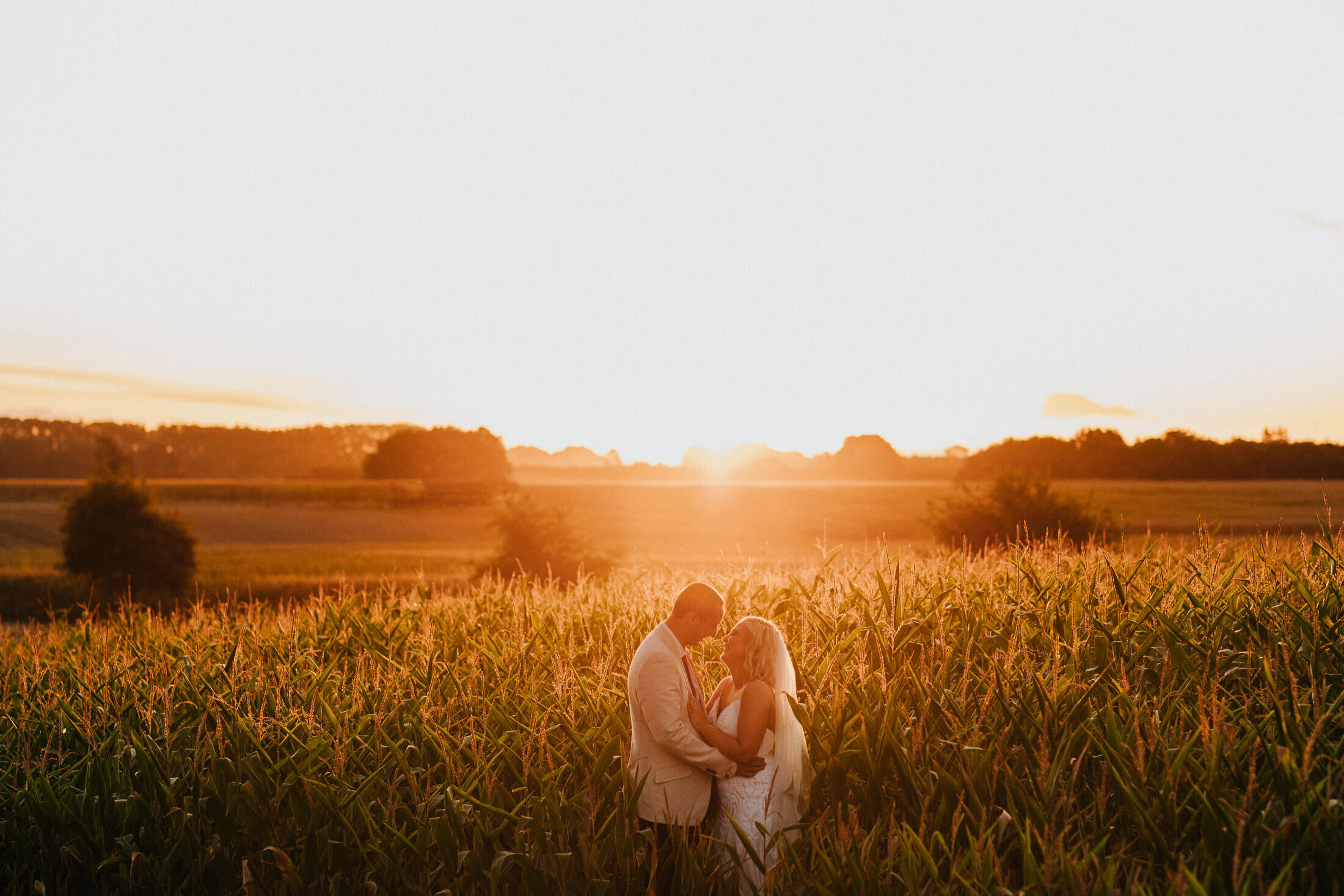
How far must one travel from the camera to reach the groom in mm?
4496

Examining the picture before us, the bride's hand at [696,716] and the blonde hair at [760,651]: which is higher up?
the blonde hair at [760,651]

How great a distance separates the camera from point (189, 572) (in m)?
27.4

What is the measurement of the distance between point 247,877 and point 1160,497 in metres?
49.9

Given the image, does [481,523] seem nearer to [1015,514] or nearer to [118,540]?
[118,540]

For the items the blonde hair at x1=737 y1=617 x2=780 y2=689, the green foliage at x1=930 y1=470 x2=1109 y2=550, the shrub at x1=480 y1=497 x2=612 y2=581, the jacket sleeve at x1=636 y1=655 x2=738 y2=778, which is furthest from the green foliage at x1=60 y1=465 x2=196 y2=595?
the blonde hair at x1=737 y1=617 x2=780 y2=689

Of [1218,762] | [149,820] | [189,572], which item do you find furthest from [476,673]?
[189,572]

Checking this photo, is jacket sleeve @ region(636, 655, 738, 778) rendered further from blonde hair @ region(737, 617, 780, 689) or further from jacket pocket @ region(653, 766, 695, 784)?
blonde hair @ region(737, 617, 780, 689)

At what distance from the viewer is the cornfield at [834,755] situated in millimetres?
4289

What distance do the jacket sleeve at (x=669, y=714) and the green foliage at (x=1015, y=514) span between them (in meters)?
16.9

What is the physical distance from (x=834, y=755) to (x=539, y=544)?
17693 mm

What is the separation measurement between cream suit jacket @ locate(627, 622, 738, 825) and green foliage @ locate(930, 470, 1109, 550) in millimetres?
16705

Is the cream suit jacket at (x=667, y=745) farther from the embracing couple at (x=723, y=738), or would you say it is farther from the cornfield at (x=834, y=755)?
the cornfield at (x=834, y=755)

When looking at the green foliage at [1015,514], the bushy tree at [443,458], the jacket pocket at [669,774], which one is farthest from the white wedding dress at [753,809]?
the bushy tree at [443,458]

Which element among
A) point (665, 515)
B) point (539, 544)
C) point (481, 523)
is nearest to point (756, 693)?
point (539, 544)
